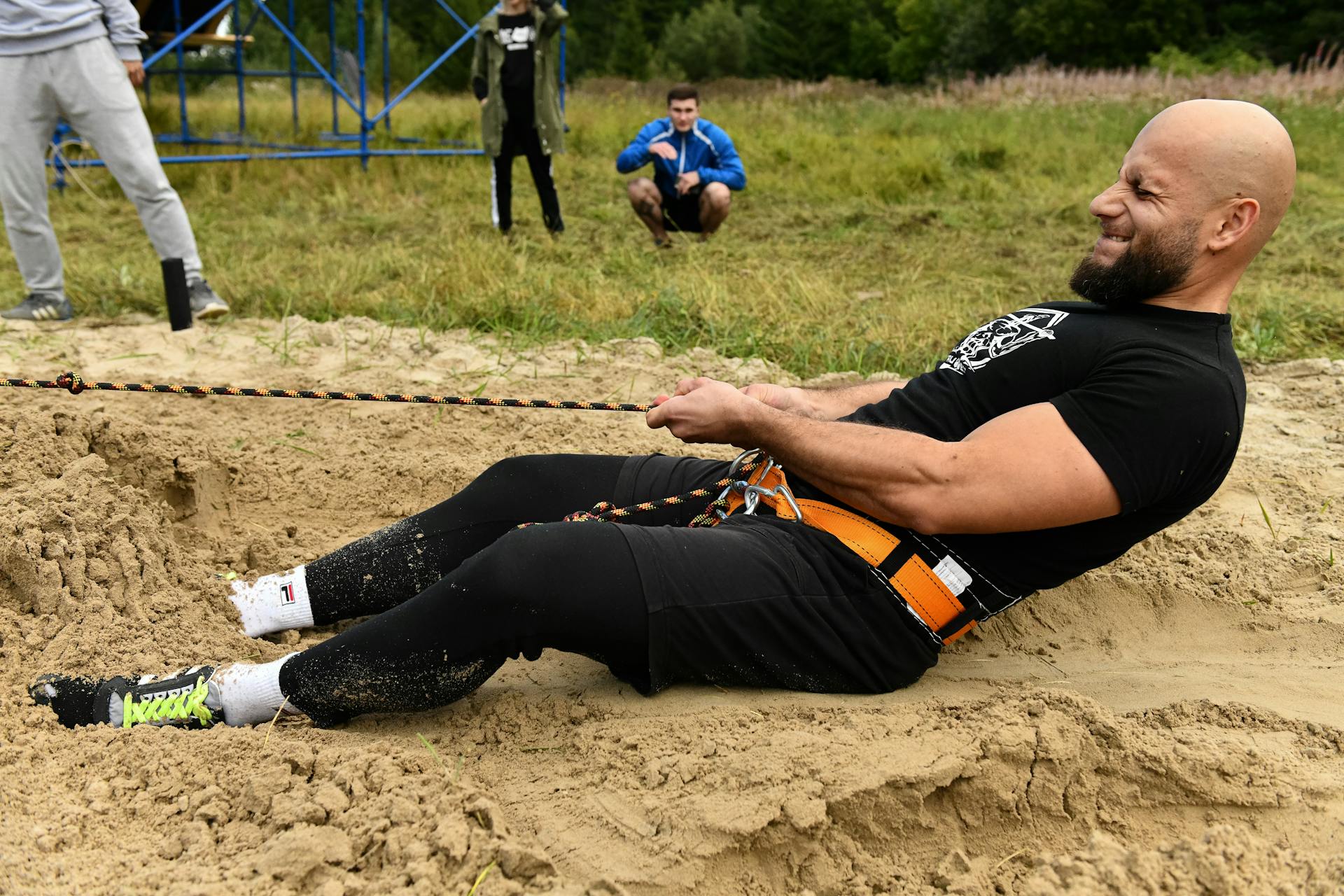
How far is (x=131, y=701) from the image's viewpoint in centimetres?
216

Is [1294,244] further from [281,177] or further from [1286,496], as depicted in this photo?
[281,177]

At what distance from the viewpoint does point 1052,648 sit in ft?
8.98

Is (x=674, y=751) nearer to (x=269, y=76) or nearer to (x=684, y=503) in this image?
(x=684, y=503)

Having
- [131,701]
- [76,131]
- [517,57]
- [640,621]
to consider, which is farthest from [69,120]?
[640,621]

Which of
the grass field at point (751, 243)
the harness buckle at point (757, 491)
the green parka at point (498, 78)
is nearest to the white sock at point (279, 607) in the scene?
the harness buckle at point (757, 491)

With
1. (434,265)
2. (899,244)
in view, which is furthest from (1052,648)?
(899,244)

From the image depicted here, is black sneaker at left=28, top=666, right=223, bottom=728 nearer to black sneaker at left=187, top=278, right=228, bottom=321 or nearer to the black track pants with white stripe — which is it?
black sneaker at left=187, top=278, right=228, bottom=321

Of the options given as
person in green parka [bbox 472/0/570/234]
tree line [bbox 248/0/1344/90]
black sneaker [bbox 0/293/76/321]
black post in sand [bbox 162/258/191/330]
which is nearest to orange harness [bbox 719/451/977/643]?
black post in sand [bbox 162/258/191/330]

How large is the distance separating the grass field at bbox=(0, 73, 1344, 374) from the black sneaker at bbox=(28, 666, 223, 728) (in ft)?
9.06

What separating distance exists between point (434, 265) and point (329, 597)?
3524 millimetres

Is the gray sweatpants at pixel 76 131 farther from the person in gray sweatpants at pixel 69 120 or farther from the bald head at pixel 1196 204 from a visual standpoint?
the bald head at pixel 1196 204

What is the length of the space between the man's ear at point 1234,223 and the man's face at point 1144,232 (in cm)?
3

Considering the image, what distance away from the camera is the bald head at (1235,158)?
2.12 metres

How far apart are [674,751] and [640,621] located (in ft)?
0.85
